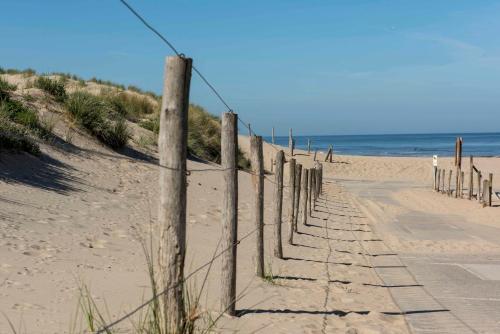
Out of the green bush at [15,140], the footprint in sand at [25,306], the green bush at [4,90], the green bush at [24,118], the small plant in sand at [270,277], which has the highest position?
the green bush at [4,90]

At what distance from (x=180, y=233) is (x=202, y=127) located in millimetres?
22533

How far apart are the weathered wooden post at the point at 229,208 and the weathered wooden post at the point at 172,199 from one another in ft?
6.58

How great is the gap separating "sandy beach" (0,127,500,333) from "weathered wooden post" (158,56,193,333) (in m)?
0.36

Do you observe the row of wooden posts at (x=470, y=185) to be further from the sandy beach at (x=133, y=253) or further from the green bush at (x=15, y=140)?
the green bush at (x=15, y=140)

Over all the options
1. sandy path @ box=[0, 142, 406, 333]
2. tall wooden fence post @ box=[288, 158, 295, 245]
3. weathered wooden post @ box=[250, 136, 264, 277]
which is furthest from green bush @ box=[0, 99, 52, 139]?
weathered wooden post @ box=[250, 136, 264, 277]

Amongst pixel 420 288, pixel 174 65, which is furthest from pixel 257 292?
pixel 174 65

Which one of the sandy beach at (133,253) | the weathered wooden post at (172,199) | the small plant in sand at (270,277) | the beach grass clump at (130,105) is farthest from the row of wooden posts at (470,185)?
the weathered wooden post at (172,199)

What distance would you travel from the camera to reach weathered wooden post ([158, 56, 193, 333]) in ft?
14.0

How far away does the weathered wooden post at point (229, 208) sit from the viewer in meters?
6.30

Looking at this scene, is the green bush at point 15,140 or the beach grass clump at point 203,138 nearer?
the green bush at point 15,140

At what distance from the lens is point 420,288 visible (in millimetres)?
8438

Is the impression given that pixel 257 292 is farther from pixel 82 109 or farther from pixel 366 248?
pixel 82 109

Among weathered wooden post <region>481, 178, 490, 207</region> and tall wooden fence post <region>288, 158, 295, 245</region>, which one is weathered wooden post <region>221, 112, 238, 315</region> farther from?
weathered wooden post <region>481, 178, 490, 207</region>

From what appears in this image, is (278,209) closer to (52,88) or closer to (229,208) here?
(229,208)
